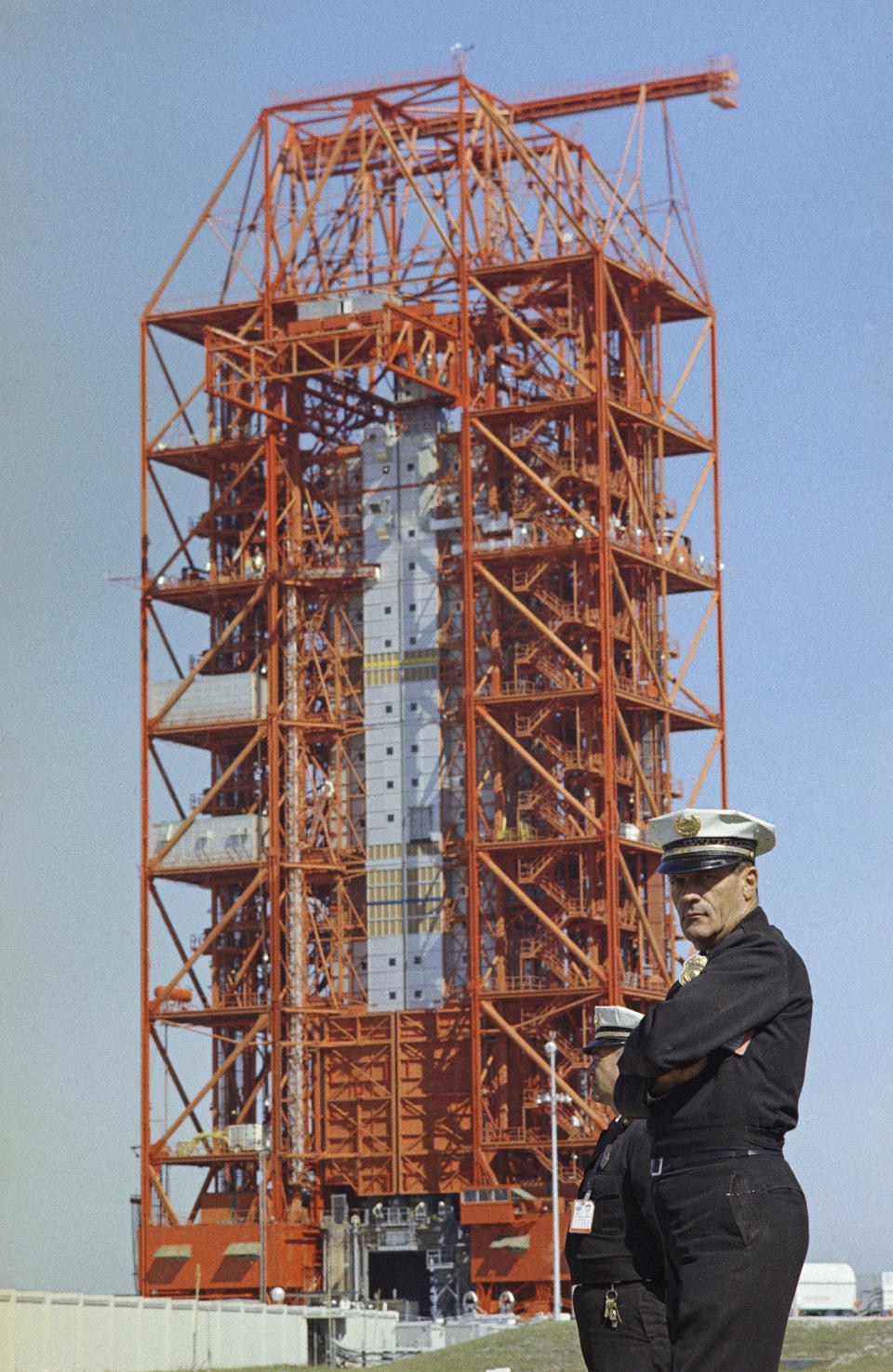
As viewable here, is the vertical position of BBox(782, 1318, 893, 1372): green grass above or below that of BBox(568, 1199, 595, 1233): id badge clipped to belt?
below

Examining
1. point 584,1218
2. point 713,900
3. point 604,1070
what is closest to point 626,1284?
point 584,1218

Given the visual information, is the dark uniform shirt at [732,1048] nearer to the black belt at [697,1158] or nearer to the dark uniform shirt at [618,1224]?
the black belt at [697,1158]

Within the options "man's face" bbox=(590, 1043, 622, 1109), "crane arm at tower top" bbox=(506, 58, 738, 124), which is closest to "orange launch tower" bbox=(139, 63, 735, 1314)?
"crane arm at tower top" bbox=(506, 58, 738, 124)

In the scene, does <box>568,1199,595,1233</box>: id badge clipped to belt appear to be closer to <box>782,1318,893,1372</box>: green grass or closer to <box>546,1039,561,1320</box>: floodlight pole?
<box>782,1318,893,1372</box>: green grass

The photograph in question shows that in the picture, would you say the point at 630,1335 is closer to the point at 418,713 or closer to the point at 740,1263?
the point at 740,1263

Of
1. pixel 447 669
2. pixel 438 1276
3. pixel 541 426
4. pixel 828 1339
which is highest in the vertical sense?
pixel 541 426

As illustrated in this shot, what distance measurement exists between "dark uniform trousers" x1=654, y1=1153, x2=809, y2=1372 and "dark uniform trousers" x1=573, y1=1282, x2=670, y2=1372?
406 centimetres

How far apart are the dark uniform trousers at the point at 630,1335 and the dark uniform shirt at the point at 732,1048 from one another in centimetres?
412

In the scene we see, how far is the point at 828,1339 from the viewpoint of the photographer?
4422 cm

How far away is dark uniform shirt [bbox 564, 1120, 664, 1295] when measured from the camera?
13797 millimetres

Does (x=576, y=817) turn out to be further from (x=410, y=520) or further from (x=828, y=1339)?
(x=828, y=1339)

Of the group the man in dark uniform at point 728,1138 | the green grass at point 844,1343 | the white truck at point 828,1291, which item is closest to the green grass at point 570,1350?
the green grass at point 844,1343

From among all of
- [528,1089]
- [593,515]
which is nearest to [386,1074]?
[528,1089]

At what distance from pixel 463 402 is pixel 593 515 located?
5446 millimetres
